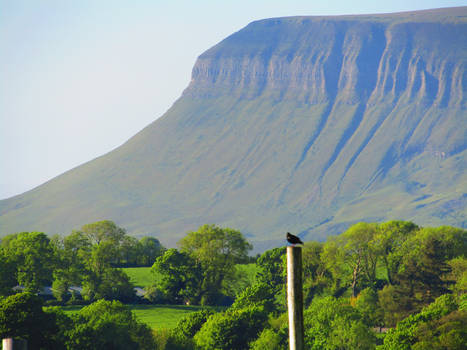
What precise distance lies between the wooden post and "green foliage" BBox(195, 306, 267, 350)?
66.5m

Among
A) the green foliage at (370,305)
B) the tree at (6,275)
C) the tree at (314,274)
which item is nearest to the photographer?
the green foliage at (370,305)

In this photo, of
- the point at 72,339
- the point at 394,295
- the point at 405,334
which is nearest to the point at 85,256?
the point at 394,295

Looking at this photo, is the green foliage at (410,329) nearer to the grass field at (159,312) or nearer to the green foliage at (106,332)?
the green foliage at (106,332)

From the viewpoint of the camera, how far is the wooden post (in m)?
20.9

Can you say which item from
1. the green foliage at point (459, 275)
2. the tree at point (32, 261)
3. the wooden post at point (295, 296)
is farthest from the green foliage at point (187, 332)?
the wooden post at point (295, 296)

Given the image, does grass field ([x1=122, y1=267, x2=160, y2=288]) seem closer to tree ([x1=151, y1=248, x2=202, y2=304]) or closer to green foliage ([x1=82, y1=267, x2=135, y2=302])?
tree ([x1=151, y1=248, x2=202, y2=304])

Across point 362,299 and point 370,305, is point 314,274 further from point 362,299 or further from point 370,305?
point 370,305

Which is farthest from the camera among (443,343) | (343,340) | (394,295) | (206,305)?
(206,305)

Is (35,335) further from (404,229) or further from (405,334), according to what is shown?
(404,229)

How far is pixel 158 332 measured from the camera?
9212 centimetres

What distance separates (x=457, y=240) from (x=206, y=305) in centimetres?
3969

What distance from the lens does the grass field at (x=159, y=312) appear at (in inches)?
4396

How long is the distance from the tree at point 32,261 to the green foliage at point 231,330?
37.7 m

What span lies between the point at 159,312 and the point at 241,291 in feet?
60.3
